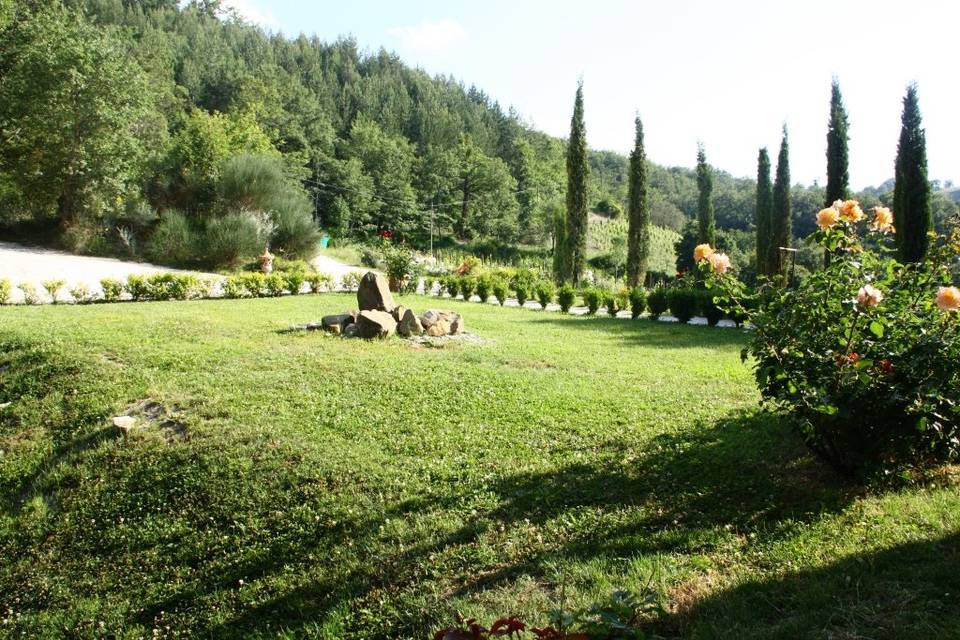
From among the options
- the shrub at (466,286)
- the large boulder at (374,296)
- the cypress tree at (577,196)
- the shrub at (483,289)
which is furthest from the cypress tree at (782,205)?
the large boulder at (374,296)

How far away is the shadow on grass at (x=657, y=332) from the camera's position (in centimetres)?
962

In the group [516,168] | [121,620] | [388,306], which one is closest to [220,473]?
[121,620]

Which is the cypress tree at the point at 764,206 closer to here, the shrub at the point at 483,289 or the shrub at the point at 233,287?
the shrub at the point at 483,289

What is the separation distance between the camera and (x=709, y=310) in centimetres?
1310

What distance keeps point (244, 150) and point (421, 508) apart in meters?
28.4

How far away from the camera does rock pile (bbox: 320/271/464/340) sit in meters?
8.05

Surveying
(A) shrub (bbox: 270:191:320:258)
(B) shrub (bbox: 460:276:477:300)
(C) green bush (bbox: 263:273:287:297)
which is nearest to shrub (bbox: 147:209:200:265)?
(A) shrub (bbox: 270:191:320:258)

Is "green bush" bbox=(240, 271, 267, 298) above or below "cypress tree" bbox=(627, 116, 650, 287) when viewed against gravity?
below

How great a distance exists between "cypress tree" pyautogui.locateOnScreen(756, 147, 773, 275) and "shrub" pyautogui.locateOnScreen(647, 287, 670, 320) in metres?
12.9

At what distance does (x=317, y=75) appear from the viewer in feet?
196

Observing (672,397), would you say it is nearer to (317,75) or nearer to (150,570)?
→ (150,570)

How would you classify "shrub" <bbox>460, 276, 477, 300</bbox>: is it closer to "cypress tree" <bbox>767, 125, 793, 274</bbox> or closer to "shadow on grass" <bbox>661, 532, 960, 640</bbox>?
"cypress tree" <bbox>767, 125, 793, 274</bbox>

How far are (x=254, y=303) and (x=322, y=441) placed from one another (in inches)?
349

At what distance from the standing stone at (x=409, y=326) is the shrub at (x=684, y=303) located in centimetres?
754
